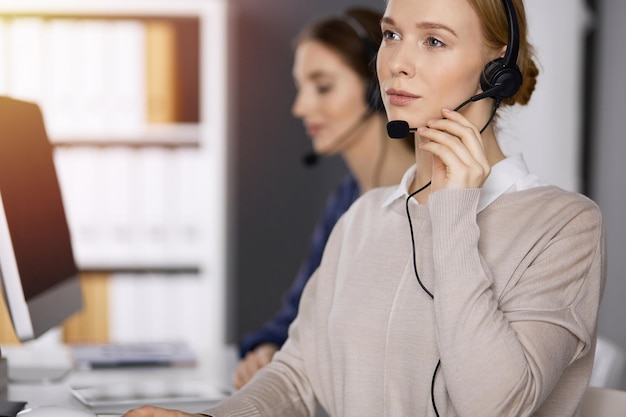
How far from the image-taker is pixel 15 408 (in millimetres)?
1226

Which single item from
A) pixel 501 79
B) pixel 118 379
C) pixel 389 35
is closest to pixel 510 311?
pixel 501 79

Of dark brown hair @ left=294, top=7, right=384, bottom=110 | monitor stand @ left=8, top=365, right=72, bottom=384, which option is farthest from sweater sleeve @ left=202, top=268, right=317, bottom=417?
dark brown hair @ left=294, top=7, right=384, bottom=110

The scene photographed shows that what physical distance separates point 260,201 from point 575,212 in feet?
7.93

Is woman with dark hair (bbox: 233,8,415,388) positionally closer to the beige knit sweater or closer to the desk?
the desk

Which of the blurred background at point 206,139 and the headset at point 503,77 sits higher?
the headset at point 503,77

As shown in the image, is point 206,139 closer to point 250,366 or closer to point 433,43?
point 250,366

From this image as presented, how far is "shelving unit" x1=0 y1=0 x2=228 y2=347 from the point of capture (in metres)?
2.98

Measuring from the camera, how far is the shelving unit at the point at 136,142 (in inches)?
117

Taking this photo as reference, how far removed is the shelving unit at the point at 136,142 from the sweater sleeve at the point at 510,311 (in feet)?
6.71

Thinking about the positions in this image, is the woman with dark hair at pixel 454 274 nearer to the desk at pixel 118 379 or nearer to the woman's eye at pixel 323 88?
the desk at pixel 118 379

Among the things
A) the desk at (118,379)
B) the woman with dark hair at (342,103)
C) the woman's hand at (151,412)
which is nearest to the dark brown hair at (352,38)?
the woman with dark hair at (342,103)

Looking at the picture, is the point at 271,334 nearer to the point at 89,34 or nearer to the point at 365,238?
the point at 365,238

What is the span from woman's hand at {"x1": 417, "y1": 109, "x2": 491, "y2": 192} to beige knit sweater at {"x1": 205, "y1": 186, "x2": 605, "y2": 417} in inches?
1.0

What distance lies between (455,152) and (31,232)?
72 centimetres
